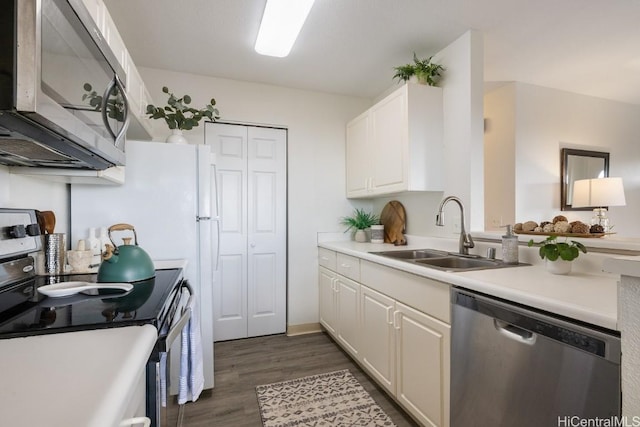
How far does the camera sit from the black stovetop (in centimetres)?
77

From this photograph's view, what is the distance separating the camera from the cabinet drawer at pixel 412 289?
4.60 feet

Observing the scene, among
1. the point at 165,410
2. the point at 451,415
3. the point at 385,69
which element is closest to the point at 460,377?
the point at 451,415

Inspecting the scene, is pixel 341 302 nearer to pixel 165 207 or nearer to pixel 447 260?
pixel 447 260

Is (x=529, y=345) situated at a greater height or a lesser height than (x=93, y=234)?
lesser

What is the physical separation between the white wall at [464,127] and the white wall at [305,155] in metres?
1.13

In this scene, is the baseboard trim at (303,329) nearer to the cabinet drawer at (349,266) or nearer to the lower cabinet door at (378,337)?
the cabinet drawer at (349,266)

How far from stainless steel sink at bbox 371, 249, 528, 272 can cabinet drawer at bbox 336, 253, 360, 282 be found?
0.24m

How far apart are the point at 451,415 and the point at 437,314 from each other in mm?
430

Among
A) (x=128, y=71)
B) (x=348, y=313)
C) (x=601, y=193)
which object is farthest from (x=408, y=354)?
(x=601, y=193)

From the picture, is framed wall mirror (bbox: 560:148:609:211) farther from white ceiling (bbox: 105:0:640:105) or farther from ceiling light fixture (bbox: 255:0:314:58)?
ceiling light fixture (bbox: 255:0:314:58)

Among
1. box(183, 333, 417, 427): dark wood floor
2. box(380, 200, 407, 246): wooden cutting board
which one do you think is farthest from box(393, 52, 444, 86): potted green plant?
box(183, 333, 417, 427): dark wood floor

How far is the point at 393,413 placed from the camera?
1.76 m

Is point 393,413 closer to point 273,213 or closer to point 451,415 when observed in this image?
point 451,415

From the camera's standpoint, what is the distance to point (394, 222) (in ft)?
9.31
